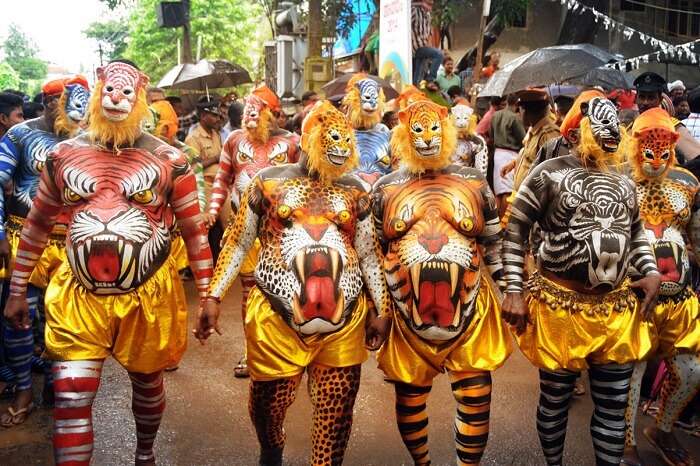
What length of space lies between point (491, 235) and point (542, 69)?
4556mm

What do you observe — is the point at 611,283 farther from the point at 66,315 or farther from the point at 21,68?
the point at 21,68

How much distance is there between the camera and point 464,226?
3971mm

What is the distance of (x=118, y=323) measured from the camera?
152 inches

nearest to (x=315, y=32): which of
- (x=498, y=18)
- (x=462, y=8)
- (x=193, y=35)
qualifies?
(x=462, y=8)

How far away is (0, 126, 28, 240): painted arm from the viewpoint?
16.0 feet

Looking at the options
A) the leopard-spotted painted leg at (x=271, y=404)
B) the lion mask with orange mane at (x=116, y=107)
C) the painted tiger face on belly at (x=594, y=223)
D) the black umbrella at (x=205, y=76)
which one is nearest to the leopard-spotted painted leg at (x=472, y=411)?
the painted tiger face on belly at (x=594, y=223)

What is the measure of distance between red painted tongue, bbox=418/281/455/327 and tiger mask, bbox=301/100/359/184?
75cm

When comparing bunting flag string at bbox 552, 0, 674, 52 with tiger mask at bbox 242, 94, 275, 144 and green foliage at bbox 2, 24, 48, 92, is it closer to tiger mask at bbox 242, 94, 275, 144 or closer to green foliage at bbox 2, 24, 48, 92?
tiger mask at bbox 242, 94, 275, 144

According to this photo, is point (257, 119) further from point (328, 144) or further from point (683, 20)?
point (683, 20)

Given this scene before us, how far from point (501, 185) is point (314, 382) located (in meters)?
6.72

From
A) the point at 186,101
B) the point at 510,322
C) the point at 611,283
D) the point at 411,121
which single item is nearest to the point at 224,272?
the point at 411,121

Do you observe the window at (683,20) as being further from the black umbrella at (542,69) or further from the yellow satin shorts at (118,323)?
the yellow satin shorts at (118,323)

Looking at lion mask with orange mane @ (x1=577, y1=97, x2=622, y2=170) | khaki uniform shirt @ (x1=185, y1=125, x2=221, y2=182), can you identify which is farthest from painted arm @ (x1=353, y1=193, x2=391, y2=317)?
khaki uniform shirt @ (x1=185, y1=125, x2=221, y2=182)

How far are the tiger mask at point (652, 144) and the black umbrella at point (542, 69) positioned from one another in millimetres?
3674
